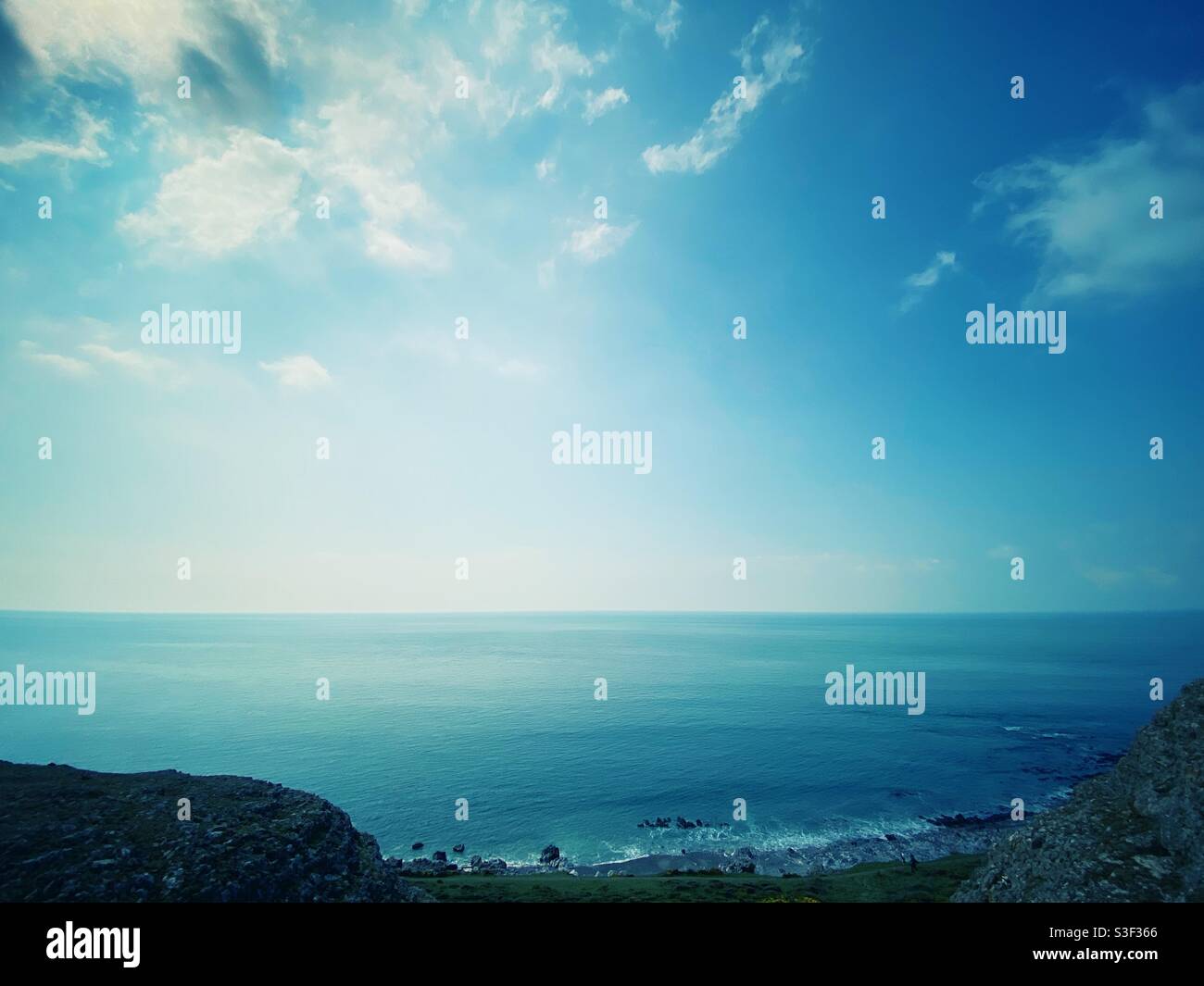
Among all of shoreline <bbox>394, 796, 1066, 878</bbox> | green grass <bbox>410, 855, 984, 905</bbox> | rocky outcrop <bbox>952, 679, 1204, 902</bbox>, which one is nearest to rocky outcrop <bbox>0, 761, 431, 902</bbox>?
green grass <bbox>410, 855, 984, 905</bbox>

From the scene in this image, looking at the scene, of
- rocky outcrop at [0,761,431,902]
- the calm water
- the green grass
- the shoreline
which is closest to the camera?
rocky outcrop at [0,761,431,902]

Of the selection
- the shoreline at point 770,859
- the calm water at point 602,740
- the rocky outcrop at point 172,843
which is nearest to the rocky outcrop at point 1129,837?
the shoreline at point 770,859

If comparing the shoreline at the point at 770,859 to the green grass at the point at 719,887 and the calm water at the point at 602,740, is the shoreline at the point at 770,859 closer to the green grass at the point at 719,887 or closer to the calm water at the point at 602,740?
the calm water at the point at 602,740

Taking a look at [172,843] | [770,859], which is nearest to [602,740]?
[770,859]

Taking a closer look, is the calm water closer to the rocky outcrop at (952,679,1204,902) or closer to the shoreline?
the shoreline

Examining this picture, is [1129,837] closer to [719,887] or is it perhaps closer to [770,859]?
[719,887]

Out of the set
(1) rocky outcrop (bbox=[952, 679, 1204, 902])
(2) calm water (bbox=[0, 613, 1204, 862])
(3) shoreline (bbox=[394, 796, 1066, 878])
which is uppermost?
(1) rocky outcrop (bbox=[952, 679, 1204, 902])

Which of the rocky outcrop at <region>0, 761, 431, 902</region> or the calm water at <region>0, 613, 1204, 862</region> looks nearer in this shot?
the rocky outcrop at <region>0, 761, 431, 902</region>
